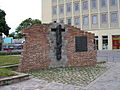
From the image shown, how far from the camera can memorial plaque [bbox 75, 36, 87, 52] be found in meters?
12.4

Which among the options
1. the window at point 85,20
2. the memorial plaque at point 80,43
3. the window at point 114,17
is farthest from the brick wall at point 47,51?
the window at point 85,20

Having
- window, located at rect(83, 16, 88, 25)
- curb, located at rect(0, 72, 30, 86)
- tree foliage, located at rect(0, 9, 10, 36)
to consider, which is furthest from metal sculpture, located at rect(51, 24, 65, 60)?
tree foliage, located at rect(0, 9, 10, 36)

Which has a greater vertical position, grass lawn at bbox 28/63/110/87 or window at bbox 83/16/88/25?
window at bbox 83/16/88/25

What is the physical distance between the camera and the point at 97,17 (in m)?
39.1

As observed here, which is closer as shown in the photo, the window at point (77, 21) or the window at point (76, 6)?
the window at point (77, 21)

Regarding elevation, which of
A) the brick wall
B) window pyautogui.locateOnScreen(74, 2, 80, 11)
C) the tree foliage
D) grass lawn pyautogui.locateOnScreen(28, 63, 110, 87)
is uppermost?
window pyautogui.locateOnScreen(74, 2, 80, 11)

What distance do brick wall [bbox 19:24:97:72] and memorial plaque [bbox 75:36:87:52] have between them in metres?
0.23

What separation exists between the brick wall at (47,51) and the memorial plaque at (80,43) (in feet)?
0.76

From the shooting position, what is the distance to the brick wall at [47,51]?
1038cm

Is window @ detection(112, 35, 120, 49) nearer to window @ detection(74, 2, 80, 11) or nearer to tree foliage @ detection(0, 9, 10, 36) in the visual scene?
window @ detection(74, 2, 80, 11)

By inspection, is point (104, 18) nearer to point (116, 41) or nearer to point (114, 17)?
point (114, 17)

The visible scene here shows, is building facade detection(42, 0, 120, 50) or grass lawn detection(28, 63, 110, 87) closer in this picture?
grass lawn detection(28, 63, 110, 87)

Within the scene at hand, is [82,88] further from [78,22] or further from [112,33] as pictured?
[78,22]

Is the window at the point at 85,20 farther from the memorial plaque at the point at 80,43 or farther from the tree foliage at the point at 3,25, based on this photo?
the memorial plaque at the point at 80,43
